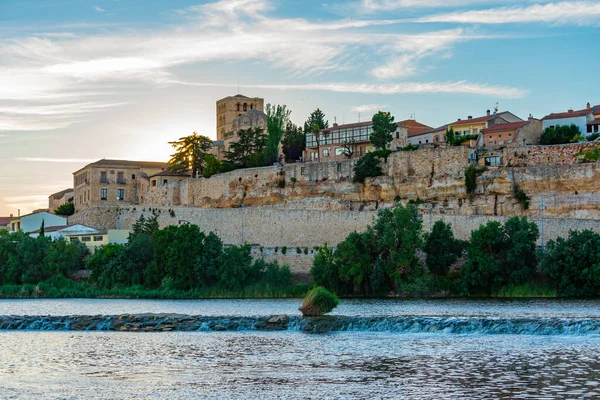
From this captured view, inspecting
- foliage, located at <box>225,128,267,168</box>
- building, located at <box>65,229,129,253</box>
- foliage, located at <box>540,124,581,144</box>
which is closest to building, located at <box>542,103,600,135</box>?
foliage, located at <box>540,124,581,144</box>

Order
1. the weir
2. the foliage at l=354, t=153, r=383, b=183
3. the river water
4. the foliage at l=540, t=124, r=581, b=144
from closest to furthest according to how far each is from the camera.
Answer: the river water, the weir, the foliage at l=540, t=124, r=581, b=144, the foliage at l=354, t=153, r=383, b=183

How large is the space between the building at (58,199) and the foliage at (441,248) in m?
40.6

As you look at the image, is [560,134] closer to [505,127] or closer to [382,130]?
[505,127]

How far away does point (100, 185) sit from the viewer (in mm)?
67438

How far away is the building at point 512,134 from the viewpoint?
55906mm

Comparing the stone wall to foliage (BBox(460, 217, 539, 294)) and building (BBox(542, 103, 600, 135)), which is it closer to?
foliage (BBox(460, 217, 539, 294))

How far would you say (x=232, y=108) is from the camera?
284 ft

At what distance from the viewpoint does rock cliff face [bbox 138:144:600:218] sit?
50.2 meters

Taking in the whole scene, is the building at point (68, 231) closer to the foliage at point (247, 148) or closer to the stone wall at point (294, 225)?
the stone wall at point (294, 225)

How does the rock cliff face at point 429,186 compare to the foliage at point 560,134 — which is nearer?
the rock cliff face at point 429,186

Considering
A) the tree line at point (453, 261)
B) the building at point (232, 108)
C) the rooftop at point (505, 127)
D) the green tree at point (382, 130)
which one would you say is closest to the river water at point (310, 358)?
the tree line at point (453, 261)

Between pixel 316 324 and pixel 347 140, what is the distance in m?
39.7

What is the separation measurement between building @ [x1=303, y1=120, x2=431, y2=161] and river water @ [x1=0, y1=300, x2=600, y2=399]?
33036 mm

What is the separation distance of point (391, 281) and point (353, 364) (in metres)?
23.5
